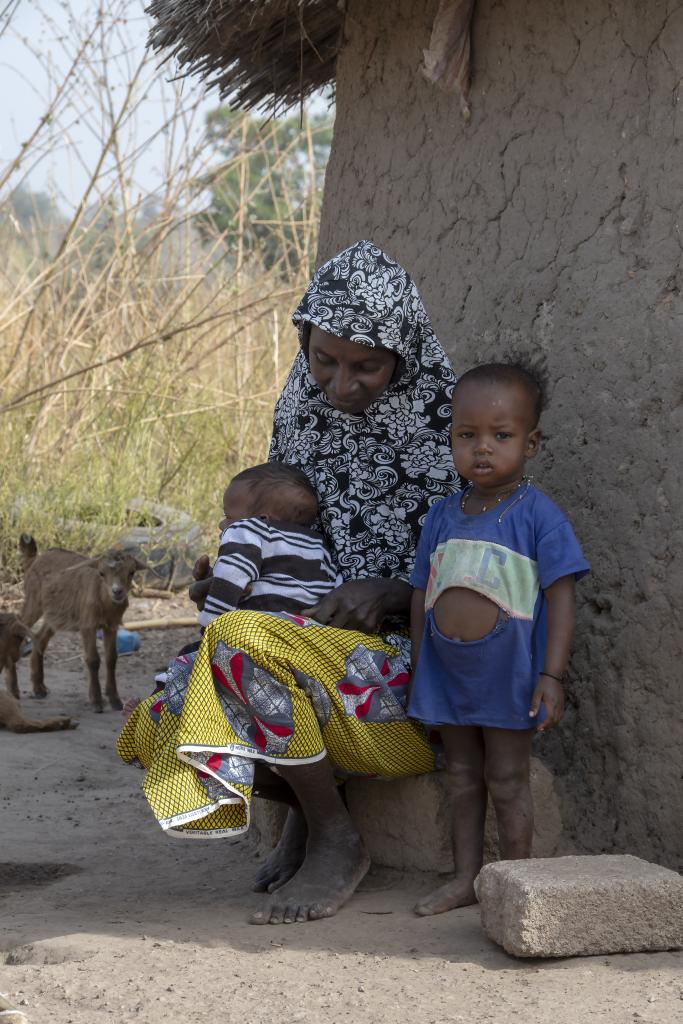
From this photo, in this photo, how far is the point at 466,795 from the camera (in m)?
3.02

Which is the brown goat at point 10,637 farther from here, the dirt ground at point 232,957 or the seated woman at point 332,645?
the seated woman at point 332,645

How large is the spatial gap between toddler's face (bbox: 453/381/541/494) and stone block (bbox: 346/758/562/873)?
2.66ft

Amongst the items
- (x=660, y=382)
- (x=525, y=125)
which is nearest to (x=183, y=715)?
(x=660, y=382)

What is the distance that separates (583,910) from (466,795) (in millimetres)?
511

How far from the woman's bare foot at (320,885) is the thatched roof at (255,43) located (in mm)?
2513

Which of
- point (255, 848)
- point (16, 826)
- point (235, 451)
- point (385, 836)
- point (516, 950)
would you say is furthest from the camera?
point (235, 451)

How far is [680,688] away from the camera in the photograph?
3.02m

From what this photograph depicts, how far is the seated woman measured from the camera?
2.88m

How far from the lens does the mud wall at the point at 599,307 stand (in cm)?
307

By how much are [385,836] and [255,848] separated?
649 millimetres

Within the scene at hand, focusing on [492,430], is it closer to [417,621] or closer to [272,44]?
[417,621]

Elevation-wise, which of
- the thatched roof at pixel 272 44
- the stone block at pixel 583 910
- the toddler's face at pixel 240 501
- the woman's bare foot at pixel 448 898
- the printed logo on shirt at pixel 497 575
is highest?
the thatched roof at pixel 272 44

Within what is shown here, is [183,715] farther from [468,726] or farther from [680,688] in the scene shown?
[680,688]

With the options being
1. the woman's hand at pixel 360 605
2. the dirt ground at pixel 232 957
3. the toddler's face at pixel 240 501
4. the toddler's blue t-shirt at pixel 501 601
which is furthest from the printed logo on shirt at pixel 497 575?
the dirt ground at pixel 232 957
